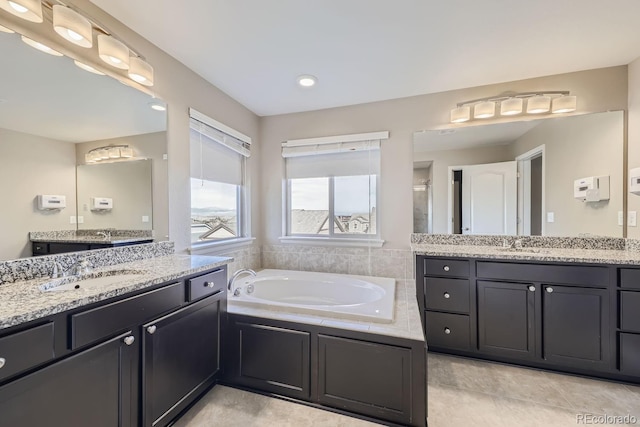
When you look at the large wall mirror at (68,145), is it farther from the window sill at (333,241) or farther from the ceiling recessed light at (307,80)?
the window sill at (333,241)

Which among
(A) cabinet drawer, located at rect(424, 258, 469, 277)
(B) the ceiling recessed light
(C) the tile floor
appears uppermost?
(B) the ceiling recessed light

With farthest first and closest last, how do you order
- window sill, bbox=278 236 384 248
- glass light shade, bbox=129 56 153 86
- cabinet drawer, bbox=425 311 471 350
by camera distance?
window sill, bbox=278 236 384 248
cabinet drawer, bbox=425 311 471 350
glass light shade, bbox=129 56 153 86

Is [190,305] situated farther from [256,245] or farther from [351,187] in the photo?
[351,187]

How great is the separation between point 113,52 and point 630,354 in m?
3.84

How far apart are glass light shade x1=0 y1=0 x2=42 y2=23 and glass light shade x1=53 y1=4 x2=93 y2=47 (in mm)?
58

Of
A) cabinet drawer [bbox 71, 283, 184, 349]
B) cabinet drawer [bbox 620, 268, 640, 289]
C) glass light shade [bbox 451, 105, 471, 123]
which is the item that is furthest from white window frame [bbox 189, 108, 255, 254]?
cabinet drawer [bbox 620, 268, 640, 289]

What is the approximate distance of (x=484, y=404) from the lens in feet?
5.65

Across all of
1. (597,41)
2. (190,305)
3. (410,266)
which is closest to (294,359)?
(190,305)

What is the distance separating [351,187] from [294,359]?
6.21 feet

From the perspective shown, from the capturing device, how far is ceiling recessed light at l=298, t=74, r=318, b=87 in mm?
2359

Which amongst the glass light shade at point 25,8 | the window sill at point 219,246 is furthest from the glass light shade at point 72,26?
the window sill at point 219,246

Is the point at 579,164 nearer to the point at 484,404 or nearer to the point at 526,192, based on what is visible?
the point at 526,192

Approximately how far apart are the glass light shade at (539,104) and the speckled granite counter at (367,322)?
6.50 ft

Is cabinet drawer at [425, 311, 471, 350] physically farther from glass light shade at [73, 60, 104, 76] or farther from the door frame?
glass light shade at [73, 60, 104, 76]
